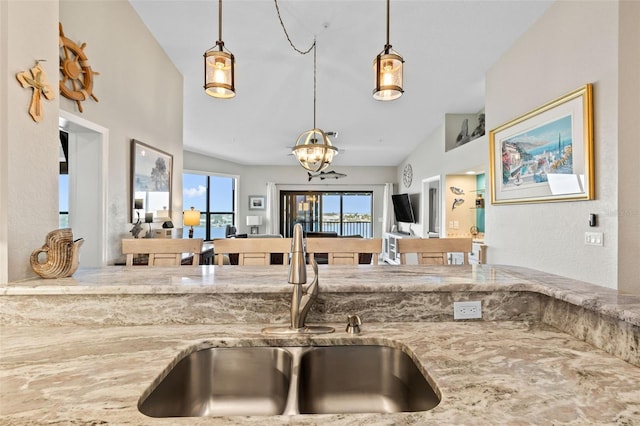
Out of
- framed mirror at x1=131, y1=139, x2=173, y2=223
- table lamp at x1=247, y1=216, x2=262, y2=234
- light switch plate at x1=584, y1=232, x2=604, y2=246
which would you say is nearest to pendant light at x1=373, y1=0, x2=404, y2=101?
light switch plate at x1=584, y1=232, x2=604, y2=246

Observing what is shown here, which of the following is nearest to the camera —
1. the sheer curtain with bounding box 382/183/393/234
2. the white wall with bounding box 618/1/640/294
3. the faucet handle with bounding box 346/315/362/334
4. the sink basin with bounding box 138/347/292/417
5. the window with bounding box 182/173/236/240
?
the sink basin with bounding box 138/347/292/417

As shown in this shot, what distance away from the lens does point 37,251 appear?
51.8 inches

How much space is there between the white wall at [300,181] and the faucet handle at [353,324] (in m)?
8.11

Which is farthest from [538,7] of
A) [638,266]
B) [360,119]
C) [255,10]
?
[360,119]

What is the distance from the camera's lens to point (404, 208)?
7836mm

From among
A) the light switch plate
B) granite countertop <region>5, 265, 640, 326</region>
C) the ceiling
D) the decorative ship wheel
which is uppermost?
the ceiling

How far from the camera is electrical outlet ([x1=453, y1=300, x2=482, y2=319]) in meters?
1.22

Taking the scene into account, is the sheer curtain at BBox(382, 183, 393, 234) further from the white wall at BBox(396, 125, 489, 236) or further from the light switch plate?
the light switch plate

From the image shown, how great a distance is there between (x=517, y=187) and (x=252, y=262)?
2.75m

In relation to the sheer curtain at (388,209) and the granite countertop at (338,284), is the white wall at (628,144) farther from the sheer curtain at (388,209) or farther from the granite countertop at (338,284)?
the sheer curtain at (388,209)

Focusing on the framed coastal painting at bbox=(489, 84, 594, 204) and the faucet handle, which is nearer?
the faucet handle

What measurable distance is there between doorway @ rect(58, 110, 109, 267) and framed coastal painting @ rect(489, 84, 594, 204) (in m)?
3.69

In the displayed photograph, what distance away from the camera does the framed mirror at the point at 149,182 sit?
3.14 metres

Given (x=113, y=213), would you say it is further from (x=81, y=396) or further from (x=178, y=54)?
(x=81, y=396)
